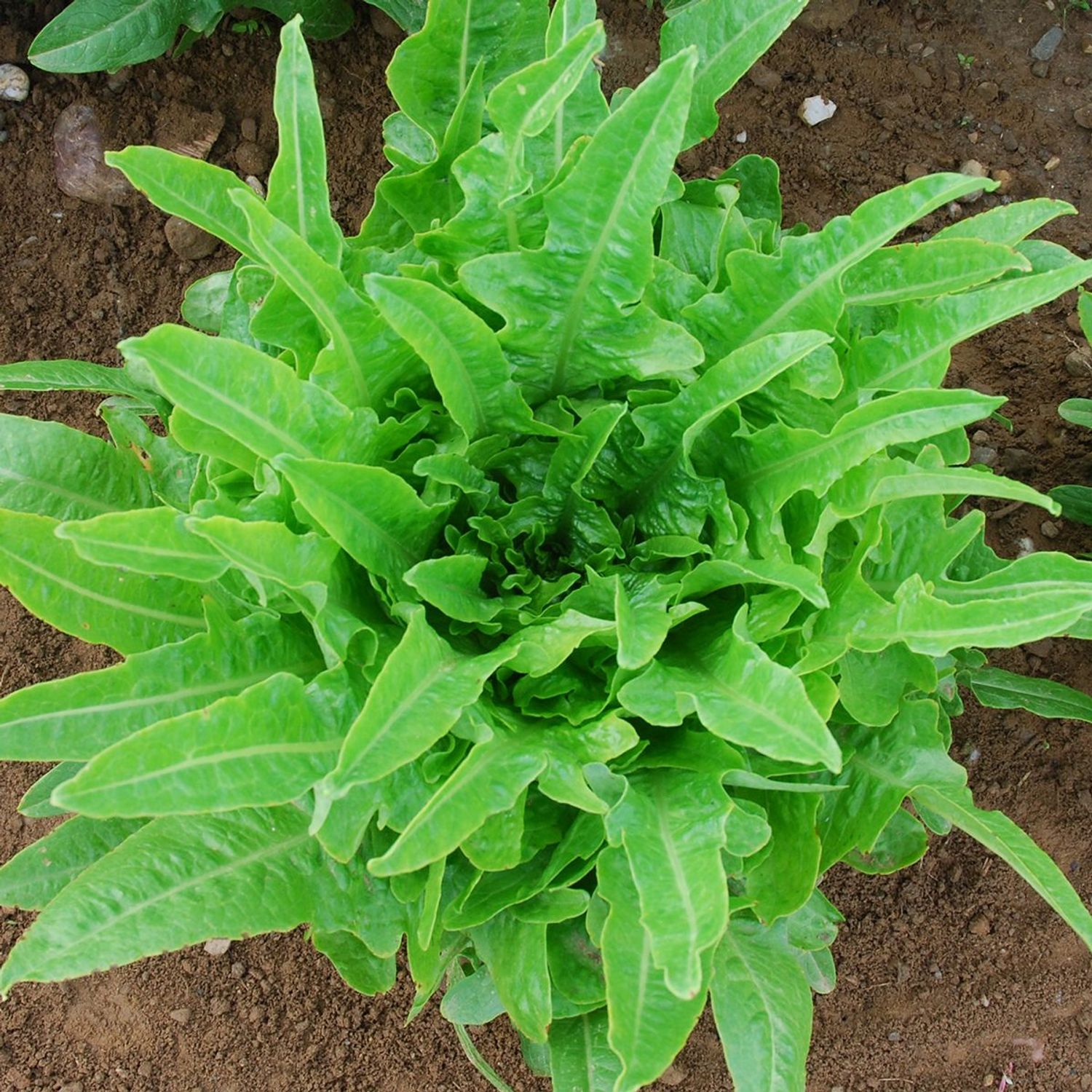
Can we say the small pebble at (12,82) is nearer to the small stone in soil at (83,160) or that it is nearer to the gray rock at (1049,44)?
the small stone in soil at (83,160)

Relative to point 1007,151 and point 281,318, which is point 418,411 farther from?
point 1007,151

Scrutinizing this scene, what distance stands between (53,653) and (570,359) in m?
1.10

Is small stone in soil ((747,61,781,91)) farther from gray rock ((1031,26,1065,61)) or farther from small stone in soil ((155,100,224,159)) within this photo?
small stone in soil ((155,100,224,159))

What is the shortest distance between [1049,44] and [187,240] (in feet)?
4.64

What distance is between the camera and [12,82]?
6.01 feet

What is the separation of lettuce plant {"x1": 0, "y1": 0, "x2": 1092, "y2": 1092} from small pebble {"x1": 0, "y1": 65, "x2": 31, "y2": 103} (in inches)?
33.5

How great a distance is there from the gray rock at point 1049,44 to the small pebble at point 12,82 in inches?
63.7

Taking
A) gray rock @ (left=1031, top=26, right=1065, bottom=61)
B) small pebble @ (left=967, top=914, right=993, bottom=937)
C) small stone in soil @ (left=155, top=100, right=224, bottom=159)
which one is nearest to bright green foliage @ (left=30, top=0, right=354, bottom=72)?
small stone in soil @ (left=155, top=100, right=224, bottom=159)

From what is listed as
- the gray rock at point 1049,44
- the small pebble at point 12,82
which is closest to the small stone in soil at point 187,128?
the small pebble at point 12,82

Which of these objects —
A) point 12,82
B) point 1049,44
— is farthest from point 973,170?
point 12,82

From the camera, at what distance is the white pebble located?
185 centimetres

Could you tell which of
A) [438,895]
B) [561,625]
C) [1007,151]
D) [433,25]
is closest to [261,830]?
[438,895]

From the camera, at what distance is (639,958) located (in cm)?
97

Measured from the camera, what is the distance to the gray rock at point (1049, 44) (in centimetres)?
188
